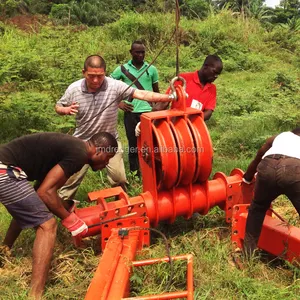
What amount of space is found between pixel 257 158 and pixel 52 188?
1765 millimetres

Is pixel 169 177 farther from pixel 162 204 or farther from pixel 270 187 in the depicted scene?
pixel 270 187

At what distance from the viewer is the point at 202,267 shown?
324 cm

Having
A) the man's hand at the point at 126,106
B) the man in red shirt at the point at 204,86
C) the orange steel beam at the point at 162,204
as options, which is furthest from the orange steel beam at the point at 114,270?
the man's hand at the point at 126,106

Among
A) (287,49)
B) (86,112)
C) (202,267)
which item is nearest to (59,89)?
(86,112)

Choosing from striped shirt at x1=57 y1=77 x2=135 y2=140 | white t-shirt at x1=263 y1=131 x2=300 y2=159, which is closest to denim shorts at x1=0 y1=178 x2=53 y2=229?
striped shirt at x1=57 y1=77 x2=135 y2=140

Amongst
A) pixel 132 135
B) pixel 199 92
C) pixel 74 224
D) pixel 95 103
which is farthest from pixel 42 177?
pixel 132 135

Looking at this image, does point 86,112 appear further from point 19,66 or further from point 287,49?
point 287,49

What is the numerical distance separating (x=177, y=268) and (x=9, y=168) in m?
1.54

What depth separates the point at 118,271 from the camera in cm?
264

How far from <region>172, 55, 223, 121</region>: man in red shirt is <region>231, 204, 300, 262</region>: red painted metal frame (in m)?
1.29

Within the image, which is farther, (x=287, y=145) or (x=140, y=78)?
(x=140, y=78)

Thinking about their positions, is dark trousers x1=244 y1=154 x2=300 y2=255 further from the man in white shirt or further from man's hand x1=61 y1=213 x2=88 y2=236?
man's hand x1=61 y1=213 x2=88 y2=236

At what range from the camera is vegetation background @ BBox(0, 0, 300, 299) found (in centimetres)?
309

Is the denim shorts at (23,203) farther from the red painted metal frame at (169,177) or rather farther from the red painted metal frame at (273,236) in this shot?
the red painted metal frame at (273,236)
